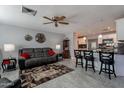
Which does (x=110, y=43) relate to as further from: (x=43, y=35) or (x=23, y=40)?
(x=23, y=40)

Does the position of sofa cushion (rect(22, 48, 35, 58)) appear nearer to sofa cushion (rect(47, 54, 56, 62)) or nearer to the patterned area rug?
sofa cushion (rect(47, 54, 56, 62))

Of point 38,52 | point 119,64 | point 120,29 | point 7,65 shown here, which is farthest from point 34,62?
point 120,29

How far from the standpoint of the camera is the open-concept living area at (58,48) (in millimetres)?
3111

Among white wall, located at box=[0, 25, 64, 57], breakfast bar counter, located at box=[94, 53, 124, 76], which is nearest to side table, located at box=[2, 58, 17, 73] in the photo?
white wall, located at box=[0, 25, 64, 57]

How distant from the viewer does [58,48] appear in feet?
26.4

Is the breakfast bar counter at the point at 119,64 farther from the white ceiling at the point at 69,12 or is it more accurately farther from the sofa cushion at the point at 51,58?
the sofa cushion at the point at 51,58

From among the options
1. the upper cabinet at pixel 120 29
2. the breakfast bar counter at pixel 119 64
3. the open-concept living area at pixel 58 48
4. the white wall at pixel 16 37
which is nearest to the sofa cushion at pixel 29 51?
the open-concept living area at pixel 58 48

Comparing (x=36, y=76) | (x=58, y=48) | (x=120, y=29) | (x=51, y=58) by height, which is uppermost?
(x=120, y=29)

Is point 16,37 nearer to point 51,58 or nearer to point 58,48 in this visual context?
point 51,58

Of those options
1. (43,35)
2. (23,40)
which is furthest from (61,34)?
(23,40)

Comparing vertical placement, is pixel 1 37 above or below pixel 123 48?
above
